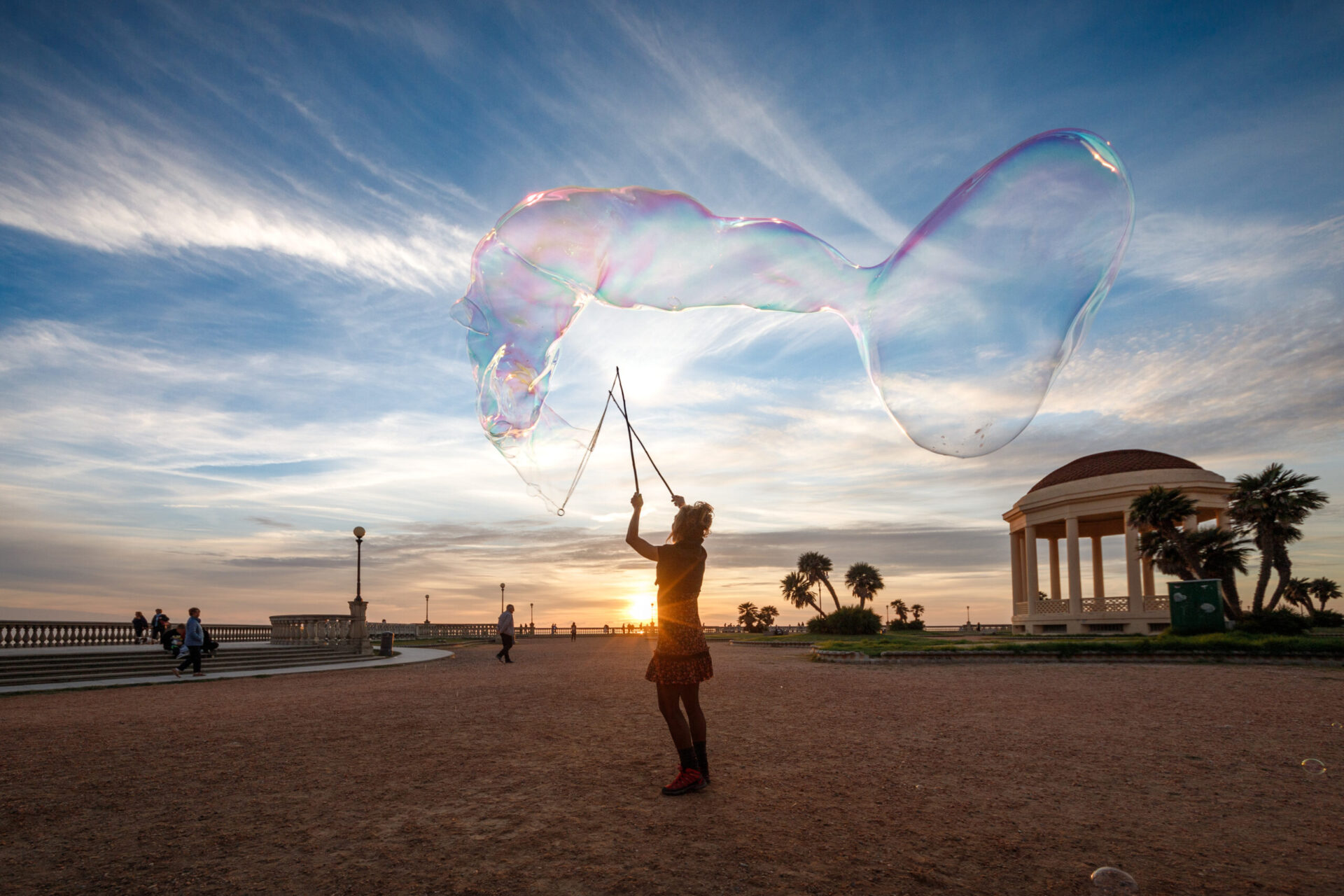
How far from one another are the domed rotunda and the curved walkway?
37.9 metres

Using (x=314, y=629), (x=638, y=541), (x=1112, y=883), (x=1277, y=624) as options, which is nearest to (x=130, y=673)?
(x=314, y=629)

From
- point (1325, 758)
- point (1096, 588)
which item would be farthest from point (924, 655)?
point (1096, 588)

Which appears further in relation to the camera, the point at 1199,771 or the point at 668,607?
the point at 1199,771

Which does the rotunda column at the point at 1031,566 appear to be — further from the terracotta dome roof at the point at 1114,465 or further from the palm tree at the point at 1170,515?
the palm tree at the point at 1170,515

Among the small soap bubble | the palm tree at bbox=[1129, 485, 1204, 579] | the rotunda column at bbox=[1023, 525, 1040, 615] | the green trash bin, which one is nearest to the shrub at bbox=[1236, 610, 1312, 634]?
the green trash bin

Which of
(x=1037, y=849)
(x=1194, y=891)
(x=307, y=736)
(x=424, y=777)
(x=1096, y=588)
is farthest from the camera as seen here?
(x=1096, y=588)

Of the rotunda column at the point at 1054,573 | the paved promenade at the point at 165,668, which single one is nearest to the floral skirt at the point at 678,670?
the paved promenade at the point at 165,668

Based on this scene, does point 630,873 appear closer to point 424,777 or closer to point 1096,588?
point 424,777

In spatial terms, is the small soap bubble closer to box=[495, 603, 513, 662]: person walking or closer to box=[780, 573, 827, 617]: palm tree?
box=[495, 603, 513, 662]: person walking

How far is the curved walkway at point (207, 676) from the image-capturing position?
17247 mm

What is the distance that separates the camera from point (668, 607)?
613cm

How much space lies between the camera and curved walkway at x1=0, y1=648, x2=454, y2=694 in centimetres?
1725

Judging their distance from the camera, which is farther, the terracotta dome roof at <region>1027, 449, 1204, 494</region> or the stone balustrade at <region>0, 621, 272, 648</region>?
the terracotta dome roof at <region>1027, 449, 1204, 494</region>

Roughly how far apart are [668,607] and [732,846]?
1890 mm
